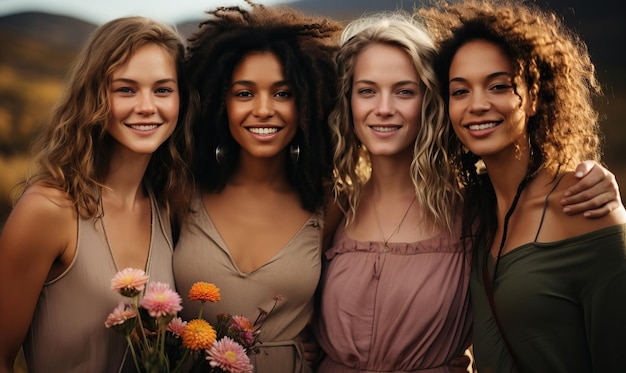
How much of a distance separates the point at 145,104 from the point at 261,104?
0.53m

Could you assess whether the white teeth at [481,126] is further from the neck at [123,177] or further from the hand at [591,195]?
the neck at [123,177]

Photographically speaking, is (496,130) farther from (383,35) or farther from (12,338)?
(12,338)

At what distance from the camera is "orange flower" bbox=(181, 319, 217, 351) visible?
2133 millimetres

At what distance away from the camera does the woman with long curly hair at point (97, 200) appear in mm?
2611

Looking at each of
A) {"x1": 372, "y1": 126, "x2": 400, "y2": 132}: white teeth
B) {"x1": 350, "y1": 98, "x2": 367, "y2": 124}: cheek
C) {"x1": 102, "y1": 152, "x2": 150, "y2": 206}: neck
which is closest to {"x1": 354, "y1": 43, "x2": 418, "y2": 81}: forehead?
{"x1": 350, "y1": 98, "x2": 367, "y2": 124}: cheek

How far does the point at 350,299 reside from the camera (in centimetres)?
313

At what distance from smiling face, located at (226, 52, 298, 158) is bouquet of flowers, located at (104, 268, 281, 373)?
1.06 meters

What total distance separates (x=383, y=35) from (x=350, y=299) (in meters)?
1.24

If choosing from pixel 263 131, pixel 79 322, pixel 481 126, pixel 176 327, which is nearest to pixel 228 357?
pixel 176 327

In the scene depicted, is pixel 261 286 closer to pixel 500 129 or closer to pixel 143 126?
pixel 143 126

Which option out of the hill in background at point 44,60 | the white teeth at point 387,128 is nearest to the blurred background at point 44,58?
the hill in background at point 44,60

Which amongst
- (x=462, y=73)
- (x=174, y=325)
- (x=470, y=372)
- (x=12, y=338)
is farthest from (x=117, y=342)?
(x=462, y=73)

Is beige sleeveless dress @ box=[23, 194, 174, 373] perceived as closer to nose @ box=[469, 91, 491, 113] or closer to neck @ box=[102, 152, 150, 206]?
neck @ box=[102, 152, 150, 206]

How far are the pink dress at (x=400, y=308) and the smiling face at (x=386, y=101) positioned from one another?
0.47 m
